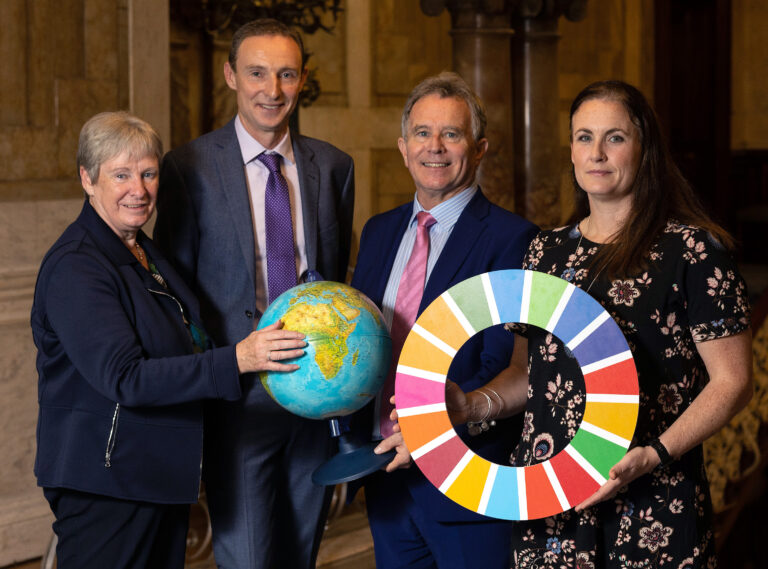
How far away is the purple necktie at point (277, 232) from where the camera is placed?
3057mm

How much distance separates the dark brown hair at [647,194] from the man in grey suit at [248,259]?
3.40 feet

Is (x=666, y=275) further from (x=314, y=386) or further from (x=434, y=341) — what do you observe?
(x=314, y=386)

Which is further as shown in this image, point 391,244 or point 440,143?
point 391,244

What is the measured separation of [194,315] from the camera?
281 cm

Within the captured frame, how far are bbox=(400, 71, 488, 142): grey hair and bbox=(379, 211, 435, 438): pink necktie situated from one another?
0.29 metres

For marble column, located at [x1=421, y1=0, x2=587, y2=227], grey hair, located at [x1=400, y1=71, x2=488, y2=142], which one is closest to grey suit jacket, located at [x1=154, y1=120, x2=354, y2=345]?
grey hair, located at [x1=400, y1=71, x2=488, y2=142]

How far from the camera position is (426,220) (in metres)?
2.85

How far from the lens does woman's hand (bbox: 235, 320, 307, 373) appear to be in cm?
250

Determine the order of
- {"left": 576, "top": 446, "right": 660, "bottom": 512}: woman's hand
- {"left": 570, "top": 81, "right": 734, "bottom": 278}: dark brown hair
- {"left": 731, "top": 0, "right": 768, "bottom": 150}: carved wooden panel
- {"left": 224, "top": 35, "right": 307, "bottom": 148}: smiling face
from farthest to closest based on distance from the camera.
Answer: {"left": 731, "top": 0, "right": 768, "bottom": 150}: carved wooden panel → {"left": 224, "top": 35, "right": 307, "bottom": 148}: smiling face → {"left": 570, "top": 81, "right": 734, "bottom": 278}: dark brown hair → {"left": 576, "top": 446, "right": 660, "bottom": 512}: woman's hand

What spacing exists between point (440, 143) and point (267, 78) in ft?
1.99

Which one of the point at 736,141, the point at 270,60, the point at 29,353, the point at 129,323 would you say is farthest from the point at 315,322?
the point at 736,141

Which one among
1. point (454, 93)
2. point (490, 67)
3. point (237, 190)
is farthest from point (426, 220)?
point (490, 67)

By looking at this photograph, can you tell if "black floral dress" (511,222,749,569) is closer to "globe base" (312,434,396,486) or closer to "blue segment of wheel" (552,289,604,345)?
"blue segment of wheel" (552,289,604,345)

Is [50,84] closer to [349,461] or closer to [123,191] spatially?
[123,191]
